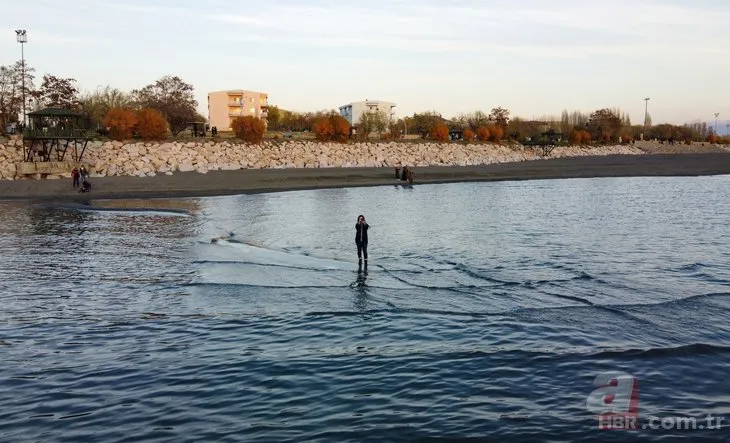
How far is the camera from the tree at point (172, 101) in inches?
3246

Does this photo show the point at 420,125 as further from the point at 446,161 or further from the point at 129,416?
the point at 129,416

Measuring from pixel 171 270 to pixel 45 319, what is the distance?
5.65 metres

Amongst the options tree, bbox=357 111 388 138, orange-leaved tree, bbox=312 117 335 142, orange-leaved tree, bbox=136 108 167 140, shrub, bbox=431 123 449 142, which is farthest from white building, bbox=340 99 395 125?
orange-leaved tree, bbox=136 108 167 140

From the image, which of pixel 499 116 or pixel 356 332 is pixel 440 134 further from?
pixel 356 332

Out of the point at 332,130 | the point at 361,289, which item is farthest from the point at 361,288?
the point at 332,130

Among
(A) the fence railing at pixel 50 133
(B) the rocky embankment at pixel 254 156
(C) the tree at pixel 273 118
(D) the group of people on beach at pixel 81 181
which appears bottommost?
(D) the group of people on beach at pixel 81 181

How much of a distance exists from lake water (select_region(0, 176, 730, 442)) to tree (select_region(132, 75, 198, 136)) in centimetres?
5796

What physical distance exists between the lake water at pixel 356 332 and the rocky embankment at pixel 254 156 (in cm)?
2853

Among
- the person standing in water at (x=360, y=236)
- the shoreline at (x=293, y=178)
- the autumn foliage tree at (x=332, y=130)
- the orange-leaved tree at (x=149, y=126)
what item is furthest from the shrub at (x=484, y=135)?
the person standing in water at (x=360, y=236)

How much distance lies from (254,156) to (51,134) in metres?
19.5

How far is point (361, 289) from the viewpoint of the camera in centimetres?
1638

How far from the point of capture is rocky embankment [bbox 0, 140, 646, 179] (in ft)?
177

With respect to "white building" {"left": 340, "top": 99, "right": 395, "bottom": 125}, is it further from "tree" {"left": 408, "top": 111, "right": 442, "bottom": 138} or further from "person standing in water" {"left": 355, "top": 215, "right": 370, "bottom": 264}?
"person standing in water" {"left": 355, "top": 215, "right": 370, "bottom": 264}

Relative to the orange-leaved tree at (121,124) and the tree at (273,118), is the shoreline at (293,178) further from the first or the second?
the tree at (273,118)
